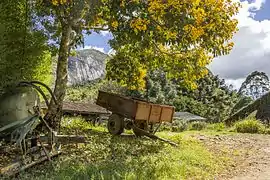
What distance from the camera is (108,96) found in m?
14.0

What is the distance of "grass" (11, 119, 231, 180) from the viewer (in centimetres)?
724

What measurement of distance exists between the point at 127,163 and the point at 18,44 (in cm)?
456

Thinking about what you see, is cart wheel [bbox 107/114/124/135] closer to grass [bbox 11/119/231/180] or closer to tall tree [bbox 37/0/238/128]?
grass [bbox 11/119/231/180]

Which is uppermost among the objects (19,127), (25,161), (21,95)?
(21,95)

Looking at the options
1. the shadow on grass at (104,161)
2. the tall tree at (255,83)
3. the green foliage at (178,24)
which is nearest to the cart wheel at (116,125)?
the shadow on grass at (104,161)

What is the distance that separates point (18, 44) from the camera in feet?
33.3

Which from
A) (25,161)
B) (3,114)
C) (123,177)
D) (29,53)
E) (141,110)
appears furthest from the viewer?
(141,110)

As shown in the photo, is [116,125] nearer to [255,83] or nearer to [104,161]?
[104,161]

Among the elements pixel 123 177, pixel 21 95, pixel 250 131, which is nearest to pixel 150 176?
pixel 123 177

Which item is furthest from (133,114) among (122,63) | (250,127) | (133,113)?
(250,127)

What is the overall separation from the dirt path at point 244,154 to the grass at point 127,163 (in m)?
0.42

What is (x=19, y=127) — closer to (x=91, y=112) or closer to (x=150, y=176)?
(x=150, y=176)

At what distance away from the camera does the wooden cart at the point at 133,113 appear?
42.0 feet

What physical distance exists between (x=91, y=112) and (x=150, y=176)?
2738 centimetres
